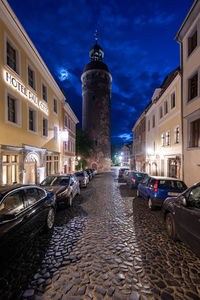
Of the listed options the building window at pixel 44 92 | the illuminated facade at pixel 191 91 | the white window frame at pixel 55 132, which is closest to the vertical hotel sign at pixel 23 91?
the building window at pixel 44 92

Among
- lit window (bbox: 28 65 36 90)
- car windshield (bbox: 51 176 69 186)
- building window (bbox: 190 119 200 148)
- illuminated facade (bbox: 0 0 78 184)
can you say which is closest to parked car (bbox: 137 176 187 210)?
car windshield (bbox: 51 176 69 186)

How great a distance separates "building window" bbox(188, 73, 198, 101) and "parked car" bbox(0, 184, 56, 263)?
11805mm

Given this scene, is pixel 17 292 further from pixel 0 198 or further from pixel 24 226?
pixel 0 198

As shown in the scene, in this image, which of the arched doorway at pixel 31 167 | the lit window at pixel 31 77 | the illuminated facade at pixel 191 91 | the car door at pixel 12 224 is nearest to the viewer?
the car door at pixel 12 224

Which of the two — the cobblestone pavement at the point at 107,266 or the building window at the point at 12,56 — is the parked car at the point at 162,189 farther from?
the building window at the point at 12,56

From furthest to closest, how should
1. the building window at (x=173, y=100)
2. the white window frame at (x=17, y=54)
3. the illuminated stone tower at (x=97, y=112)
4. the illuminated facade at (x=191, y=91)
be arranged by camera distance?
the illuminated stone tower at (x=97, y=112), the building window at (x=173, y=100), the illuminated facade at (x=191, y=91), the white window frame at (x=17, y=54)

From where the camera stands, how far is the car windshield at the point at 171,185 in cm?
662

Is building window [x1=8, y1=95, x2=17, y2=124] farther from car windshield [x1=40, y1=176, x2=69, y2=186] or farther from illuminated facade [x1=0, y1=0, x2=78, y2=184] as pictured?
car windshield [x1=40, y1=176, x2=69, y2=186]

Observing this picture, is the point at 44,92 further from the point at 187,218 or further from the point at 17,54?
the point at 187,218

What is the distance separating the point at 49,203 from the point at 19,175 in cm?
581

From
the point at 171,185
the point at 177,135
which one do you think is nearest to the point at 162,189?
the point at 171,185

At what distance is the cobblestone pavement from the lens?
268 cm

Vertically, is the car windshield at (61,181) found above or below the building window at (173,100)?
below

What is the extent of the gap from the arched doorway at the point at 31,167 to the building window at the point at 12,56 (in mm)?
5930
